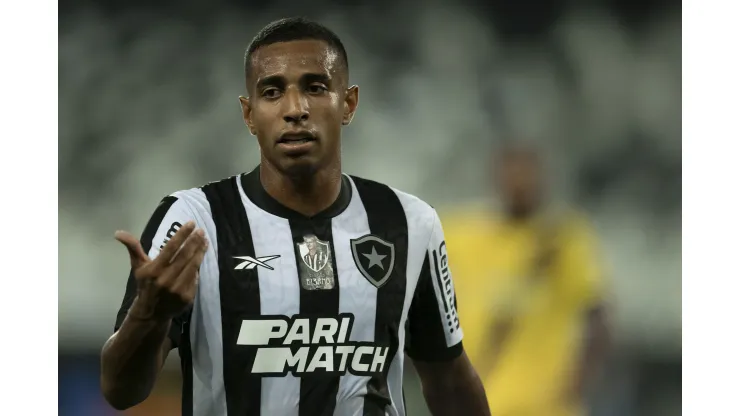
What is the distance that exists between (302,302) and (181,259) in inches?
18.7

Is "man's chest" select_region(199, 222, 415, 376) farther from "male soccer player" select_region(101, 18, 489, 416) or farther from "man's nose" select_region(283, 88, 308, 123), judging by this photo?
"man's nose" select_region(283, 88, 308, 123)

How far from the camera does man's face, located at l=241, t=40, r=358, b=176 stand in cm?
229

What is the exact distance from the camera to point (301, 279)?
2.33 meters

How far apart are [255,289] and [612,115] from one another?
3.51m

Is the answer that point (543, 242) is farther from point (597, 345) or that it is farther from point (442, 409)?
point (442, 409)

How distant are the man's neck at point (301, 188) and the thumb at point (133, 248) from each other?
0.55 metres

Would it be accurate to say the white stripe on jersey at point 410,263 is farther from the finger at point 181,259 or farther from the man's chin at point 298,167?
the finger at point 181,259

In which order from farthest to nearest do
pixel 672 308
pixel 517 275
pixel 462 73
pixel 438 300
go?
pixel 462 73 < pixel 672 308 < pixel 517 275 < pixel 438 300

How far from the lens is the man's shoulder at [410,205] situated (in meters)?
2.53

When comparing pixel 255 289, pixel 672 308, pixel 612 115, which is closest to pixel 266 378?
pixel 255 289

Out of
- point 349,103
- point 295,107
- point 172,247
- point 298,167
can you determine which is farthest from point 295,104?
point 172,247

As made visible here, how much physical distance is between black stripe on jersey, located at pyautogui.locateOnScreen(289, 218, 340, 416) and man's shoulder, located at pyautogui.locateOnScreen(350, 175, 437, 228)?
194 millimetres

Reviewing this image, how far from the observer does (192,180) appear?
501cm

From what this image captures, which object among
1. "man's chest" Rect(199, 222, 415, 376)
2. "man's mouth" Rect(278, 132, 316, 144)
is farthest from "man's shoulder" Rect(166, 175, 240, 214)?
"man's mouth" Rect(278, 132, 316, 144)
